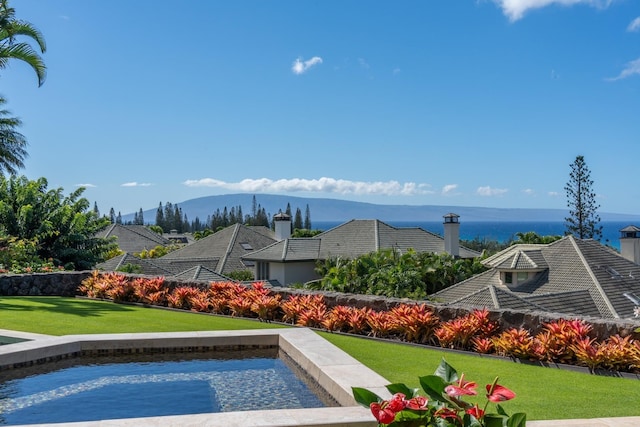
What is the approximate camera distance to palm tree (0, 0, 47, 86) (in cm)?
1734

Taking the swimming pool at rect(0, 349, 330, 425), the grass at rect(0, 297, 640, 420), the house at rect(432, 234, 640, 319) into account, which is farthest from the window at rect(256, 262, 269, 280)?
the swimming pool at rect(0, 349, 330, 425)

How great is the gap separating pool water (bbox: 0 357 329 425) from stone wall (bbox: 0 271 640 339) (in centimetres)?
306

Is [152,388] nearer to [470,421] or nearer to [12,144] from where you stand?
[470,421]

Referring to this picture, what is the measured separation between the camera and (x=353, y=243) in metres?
35.7

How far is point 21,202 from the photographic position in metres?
23.4

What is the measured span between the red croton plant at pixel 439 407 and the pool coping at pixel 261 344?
2984 mm

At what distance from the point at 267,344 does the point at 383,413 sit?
830 cm

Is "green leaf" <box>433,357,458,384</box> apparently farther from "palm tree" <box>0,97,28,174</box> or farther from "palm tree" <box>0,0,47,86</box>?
"palm tree" <box>0,97,28,174</box>

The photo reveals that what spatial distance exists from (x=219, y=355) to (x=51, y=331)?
3.58 meters

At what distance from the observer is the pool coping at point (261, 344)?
602 centimetres

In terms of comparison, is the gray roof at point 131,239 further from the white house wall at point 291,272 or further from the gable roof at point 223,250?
the white house wall at point 291,272

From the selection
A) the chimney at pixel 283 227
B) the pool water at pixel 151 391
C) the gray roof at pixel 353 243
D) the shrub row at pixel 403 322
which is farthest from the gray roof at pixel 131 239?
the pool water at pixel 151 391

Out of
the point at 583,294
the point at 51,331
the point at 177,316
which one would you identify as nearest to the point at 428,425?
the point at 51,331

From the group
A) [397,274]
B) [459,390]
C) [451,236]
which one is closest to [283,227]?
[451,236]
